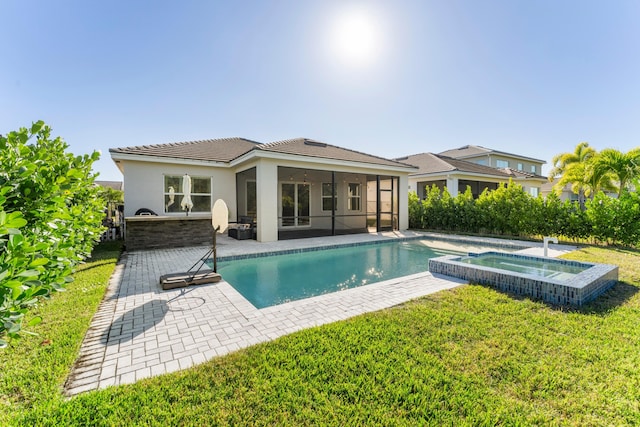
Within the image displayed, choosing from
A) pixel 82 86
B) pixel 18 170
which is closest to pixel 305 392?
pixel 18 170

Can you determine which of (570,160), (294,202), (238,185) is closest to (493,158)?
(570,160)

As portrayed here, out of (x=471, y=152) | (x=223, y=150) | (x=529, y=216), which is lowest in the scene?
(x=529, y=216)

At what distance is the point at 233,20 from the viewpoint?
10250 millimetres

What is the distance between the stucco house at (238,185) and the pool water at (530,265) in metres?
6.71

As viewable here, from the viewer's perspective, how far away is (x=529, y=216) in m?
12.1

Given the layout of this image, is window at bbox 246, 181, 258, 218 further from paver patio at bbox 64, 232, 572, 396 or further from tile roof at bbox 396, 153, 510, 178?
tile roof at bbox 396, 153, 510, 178

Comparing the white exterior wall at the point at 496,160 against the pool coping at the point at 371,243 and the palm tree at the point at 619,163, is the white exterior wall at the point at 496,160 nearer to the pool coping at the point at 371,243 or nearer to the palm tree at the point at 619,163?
the palm tree at the point at 619,163

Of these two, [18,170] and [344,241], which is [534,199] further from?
[18,170]

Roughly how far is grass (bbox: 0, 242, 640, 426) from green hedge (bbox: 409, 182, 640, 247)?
8.63 m

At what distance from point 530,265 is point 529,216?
664cm

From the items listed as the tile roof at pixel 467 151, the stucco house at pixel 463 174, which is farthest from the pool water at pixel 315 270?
the tile roof at pixel 467 151

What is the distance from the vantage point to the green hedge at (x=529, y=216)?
9.78 meters

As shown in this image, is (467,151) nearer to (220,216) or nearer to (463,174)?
(463,174)

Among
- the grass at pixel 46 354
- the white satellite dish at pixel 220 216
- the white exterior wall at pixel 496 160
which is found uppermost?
the white exterior wall at pixel 496 160
